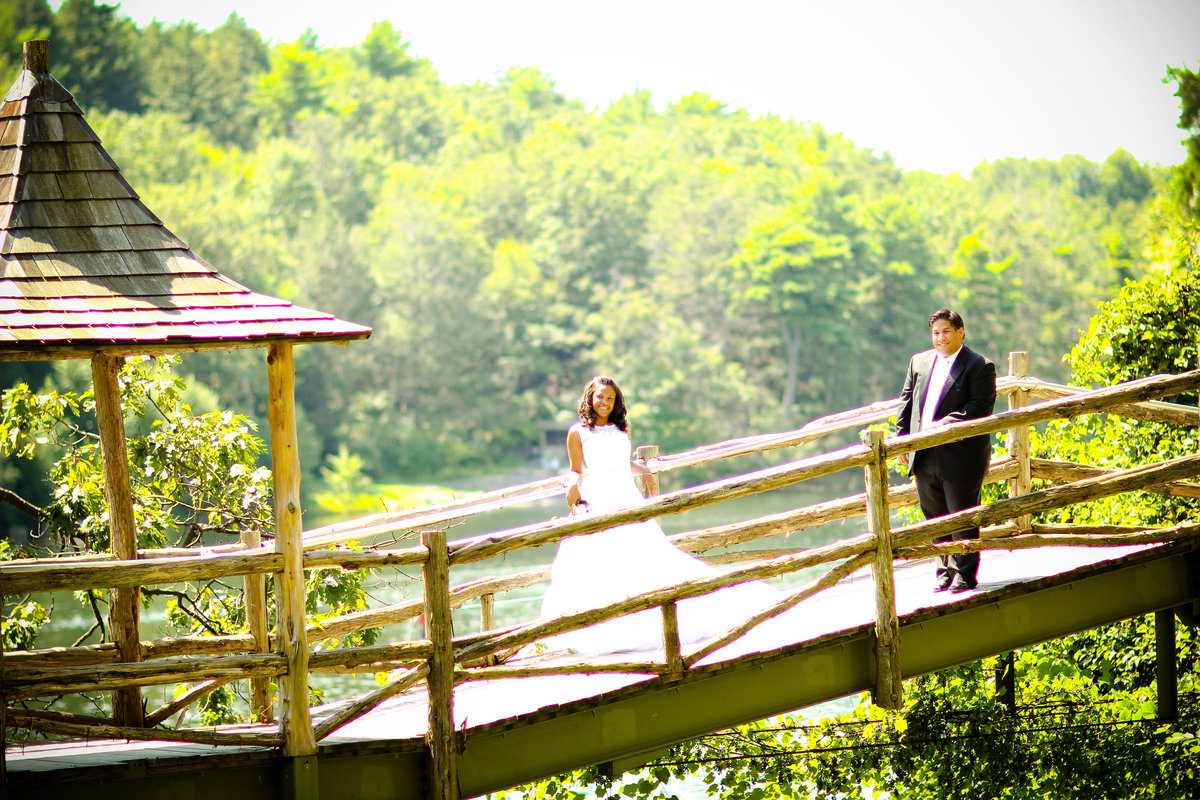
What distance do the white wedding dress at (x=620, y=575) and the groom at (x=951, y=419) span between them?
39.5 inches

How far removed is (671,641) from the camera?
5.76m

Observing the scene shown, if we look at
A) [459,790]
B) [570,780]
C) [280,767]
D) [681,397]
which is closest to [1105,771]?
[570,780]

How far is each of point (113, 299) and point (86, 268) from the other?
0.24 metres

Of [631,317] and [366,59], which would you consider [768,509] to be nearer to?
[631,317]

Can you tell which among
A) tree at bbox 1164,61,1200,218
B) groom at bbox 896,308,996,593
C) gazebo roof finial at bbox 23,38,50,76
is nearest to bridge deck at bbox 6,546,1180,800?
groom at bbox 896,308,996,593

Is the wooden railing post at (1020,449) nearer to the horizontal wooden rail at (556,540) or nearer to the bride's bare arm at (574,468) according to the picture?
the horizontal wooden rail at (556,540)

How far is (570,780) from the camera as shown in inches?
358

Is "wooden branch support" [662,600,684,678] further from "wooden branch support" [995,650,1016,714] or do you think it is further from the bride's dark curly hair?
"wooden branch support" [995,650,1016,714]

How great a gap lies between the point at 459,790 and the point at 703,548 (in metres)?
2.92

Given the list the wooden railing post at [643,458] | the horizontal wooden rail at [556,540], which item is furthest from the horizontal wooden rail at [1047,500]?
the wooden railing post at [643,458]

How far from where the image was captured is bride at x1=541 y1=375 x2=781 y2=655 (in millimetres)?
6359

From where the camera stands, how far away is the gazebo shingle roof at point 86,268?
489cm

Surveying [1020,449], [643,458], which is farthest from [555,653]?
[1020,449]

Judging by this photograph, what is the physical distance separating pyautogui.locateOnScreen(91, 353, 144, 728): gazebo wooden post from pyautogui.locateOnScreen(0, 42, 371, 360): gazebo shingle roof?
0.67m
